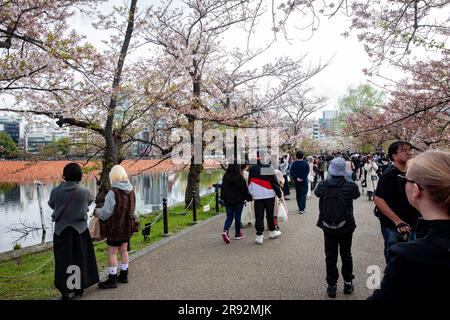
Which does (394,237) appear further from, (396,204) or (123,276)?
(123,276)

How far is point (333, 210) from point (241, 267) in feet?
6.29

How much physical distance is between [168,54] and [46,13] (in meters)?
4.61

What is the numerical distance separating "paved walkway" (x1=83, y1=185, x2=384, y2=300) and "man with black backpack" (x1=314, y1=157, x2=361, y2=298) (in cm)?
28

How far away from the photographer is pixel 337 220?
4.07 meters

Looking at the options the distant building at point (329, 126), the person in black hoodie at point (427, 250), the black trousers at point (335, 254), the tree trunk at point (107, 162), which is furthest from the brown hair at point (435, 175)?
the distant building at point (329, 126)

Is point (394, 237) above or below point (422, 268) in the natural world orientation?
below

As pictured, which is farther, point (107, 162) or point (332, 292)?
point (107, 162)

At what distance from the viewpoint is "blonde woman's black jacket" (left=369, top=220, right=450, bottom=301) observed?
1548 millimetres

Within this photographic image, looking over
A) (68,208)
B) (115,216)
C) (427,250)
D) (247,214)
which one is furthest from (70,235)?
(247,214)

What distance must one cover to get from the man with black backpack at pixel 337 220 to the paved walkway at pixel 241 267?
278mm

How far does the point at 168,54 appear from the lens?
39.0ft

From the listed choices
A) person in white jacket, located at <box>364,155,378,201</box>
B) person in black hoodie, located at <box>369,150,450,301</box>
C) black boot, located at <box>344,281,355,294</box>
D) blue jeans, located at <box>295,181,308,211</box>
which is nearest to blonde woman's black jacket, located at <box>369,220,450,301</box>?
person in black hoodie, located at <box>369,150,450,301</box>
